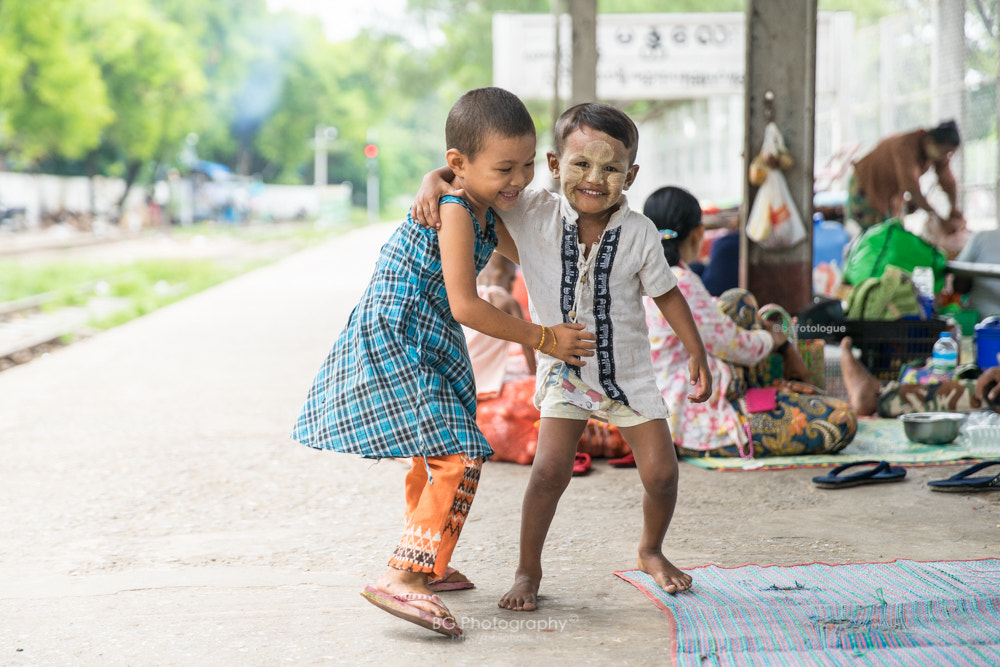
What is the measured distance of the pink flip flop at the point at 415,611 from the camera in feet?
8.97

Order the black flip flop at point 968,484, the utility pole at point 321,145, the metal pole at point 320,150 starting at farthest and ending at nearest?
the utility pole at point 321,145
the metal pole at point 320,150
the black flip flop at point 968,484

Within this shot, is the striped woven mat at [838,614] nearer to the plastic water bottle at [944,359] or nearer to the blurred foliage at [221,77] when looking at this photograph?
the plastic water bottle at [944,359]

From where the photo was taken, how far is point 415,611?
2.74 meters

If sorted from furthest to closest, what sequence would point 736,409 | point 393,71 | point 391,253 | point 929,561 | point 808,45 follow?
1. point 393,71
2. point 808,45
3. point 736,409
4. point 929,561
5. point 391,253

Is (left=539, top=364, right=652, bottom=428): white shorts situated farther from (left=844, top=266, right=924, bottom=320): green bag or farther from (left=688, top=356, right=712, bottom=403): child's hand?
(left=844, top=266, right=924, bottom=320): green bag

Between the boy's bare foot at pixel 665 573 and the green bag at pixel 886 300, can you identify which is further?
the green bag at pixel 886 300

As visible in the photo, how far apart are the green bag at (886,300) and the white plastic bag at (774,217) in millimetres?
508

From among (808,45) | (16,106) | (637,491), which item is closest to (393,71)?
(16,106)

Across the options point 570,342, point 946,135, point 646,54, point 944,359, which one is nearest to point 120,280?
point 646,54

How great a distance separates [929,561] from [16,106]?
35245 millimetres

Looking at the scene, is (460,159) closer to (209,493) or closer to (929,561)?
(929,561)

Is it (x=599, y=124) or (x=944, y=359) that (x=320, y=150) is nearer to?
(x=944, y=359)

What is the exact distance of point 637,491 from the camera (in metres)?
4.37

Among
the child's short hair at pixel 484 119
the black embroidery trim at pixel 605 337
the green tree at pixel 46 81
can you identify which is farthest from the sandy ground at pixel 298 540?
the green tree at pixel 46 81
